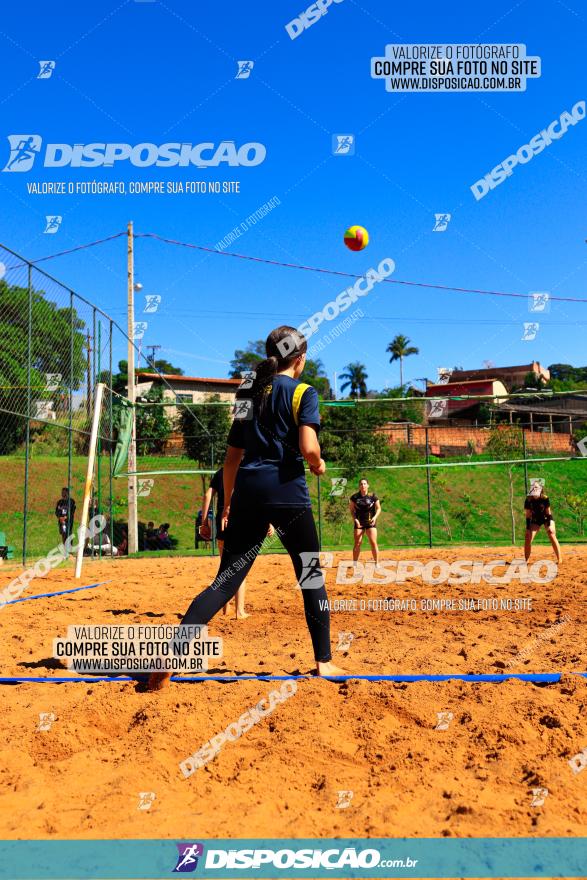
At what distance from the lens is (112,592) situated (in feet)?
28.3

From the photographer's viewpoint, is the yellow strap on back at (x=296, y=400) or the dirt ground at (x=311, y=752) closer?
the dirt ground at (x=311, y=752)

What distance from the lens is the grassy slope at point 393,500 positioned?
24.6 m

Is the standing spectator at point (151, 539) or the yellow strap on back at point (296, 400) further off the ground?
the yellow strap on back at point (296, 400)

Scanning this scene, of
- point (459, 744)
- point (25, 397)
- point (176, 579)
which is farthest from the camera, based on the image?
point (25, 397)

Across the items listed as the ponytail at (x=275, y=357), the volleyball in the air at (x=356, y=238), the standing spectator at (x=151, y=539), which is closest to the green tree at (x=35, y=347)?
the volleyball in the air at (x=356, y=238)

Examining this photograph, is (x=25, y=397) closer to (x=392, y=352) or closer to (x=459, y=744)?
(x=459, y=744)

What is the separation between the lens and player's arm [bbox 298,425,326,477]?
3.90 m

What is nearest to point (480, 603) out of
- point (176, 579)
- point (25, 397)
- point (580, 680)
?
point (580, 680)

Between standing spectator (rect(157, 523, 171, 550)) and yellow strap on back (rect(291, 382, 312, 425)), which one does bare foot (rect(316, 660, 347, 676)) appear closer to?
yellow strap on back (rect(291, 382, 312, 425))

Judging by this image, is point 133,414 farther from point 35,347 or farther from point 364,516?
point 364,516

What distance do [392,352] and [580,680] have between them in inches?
3588

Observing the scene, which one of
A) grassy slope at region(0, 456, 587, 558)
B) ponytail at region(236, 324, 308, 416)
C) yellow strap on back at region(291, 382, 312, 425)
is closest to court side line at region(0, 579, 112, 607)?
ponytail at region(236, 324, 308, 416)

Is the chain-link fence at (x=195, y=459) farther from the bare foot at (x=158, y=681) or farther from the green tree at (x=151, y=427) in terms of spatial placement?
the bare foot at (x=158, y=681)

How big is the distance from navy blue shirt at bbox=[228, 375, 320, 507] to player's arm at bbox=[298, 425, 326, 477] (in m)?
0.04
